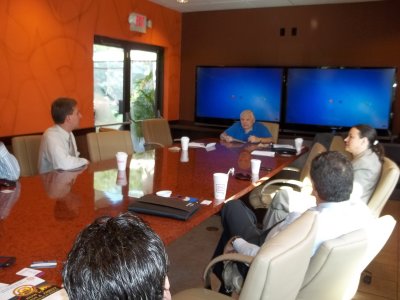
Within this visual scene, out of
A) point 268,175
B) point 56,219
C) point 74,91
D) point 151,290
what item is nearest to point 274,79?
point 74,91

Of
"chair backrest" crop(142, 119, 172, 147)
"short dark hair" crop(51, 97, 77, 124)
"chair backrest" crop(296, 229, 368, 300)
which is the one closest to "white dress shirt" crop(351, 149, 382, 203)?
"chair backrest" crop(296, 229, 368, 300)

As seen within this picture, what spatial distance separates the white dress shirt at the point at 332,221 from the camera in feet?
5.76

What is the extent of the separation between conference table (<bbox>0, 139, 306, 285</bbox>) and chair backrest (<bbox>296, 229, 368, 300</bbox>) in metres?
0.56

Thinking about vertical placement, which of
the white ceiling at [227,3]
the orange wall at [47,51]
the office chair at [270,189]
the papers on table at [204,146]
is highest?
the white ceiling at [227,3]

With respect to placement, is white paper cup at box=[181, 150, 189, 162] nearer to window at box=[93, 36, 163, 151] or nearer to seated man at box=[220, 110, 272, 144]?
A: seated man at box=[220, 110, 272, 144]

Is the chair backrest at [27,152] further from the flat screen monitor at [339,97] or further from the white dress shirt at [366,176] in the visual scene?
the flat screen monitor at [339,97]

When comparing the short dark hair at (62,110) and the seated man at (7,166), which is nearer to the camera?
the seated man at (7,166)

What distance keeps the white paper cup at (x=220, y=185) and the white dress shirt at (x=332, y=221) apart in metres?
0.28

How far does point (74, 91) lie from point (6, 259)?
3.69 m

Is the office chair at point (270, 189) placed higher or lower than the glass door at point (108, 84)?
lower

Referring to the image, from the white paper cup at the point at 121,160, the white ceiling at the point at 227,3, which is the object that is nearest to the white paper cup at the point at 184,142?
the white paper cup at the point at 121,160

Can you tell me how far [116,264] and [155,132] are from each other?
14.4ft

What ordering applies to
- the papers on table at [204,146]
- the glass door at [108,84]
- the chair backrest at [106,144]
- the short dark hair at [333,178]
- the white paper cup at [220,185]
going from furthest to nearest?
the glass door at [108,84]
the papers on table at [204,146]
the chair backrest at [106,144]
the white paper cup at [220,185]
the short dark hair at [333,178]

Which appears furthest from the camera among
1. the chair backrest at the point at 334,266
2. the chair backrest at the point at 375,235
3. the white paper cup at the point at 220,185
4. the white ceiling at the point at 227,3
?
the white ceiling at the point at 227,3
